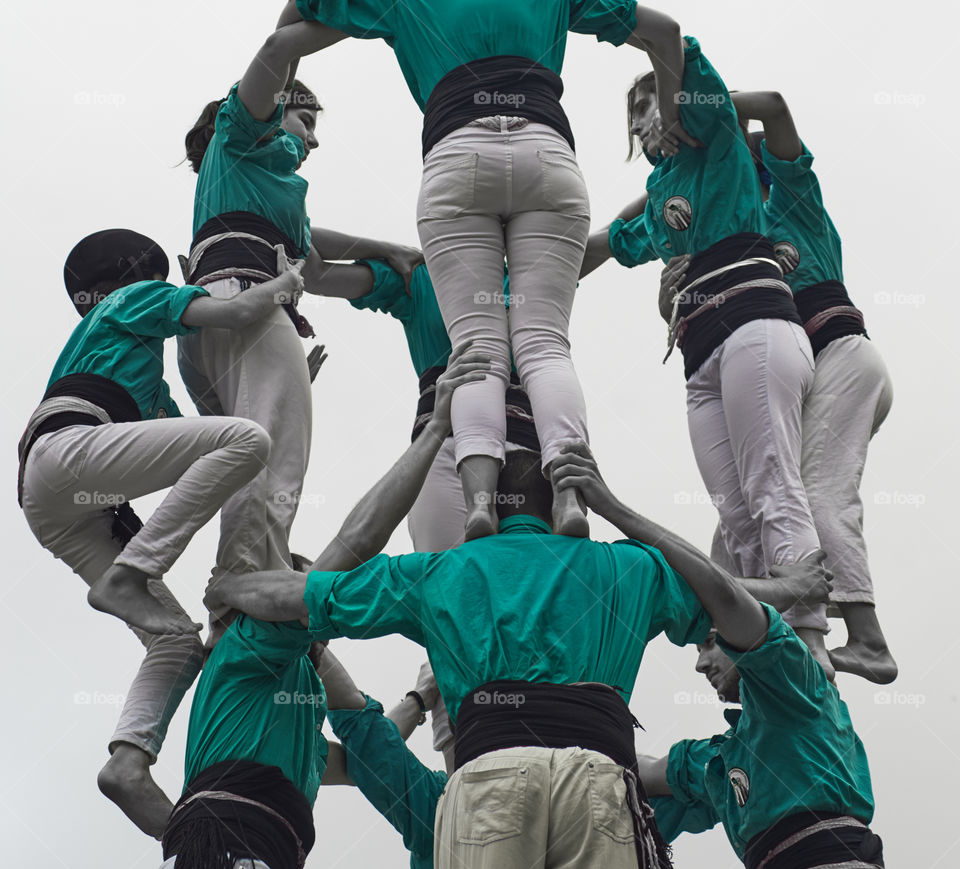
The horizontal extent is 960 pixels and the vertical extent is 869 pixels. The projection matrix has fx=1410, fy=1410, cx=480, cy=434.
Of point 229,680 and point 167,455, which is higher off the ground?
point 167,455

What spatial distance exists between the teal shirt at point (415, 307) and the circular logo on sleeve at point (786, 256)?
223 centimetres

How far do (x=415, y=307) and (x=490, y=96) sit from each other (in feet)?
8.26

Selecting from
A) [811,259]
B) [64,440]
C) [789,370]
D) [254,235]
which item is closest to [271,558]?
[64,440]

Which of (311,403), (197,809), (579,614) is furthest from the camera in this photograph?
(311,403)

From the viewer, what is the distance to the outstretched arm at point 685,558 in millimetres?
5633

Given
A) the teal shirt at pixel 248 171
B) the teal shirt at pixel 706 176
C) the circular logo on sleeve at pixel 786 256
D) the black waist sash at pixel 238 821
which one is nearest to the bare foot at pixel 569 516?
the black waist sash at pixel 238 821

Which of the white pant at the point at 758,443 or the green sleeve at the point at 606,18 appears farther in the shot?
the green sleeve at the point at 606,18

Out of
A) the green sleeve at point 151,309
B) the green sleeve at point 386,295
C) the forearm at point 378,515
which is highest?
the green sleeve at point 386,295

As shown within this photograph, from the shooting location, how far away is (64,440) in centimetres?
632

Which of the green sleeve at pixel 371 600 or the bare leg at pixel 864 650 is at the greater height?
the bare leg at pixel 864 650

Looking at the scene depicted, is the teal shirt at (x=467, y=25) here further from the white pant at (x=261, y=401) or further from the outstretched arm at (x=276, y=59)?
the white pant at (x=261, y=401)

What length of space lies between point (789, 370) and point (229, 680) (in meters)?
3.06

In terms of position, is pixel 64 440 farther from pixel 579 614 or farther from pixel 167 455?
pixel 579 614

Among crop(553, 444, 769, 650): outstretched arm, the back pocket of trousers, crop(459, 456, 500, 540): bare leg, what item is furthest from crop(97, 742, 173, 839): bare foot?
crop(553, 444, 769, 650): outstretched arm
